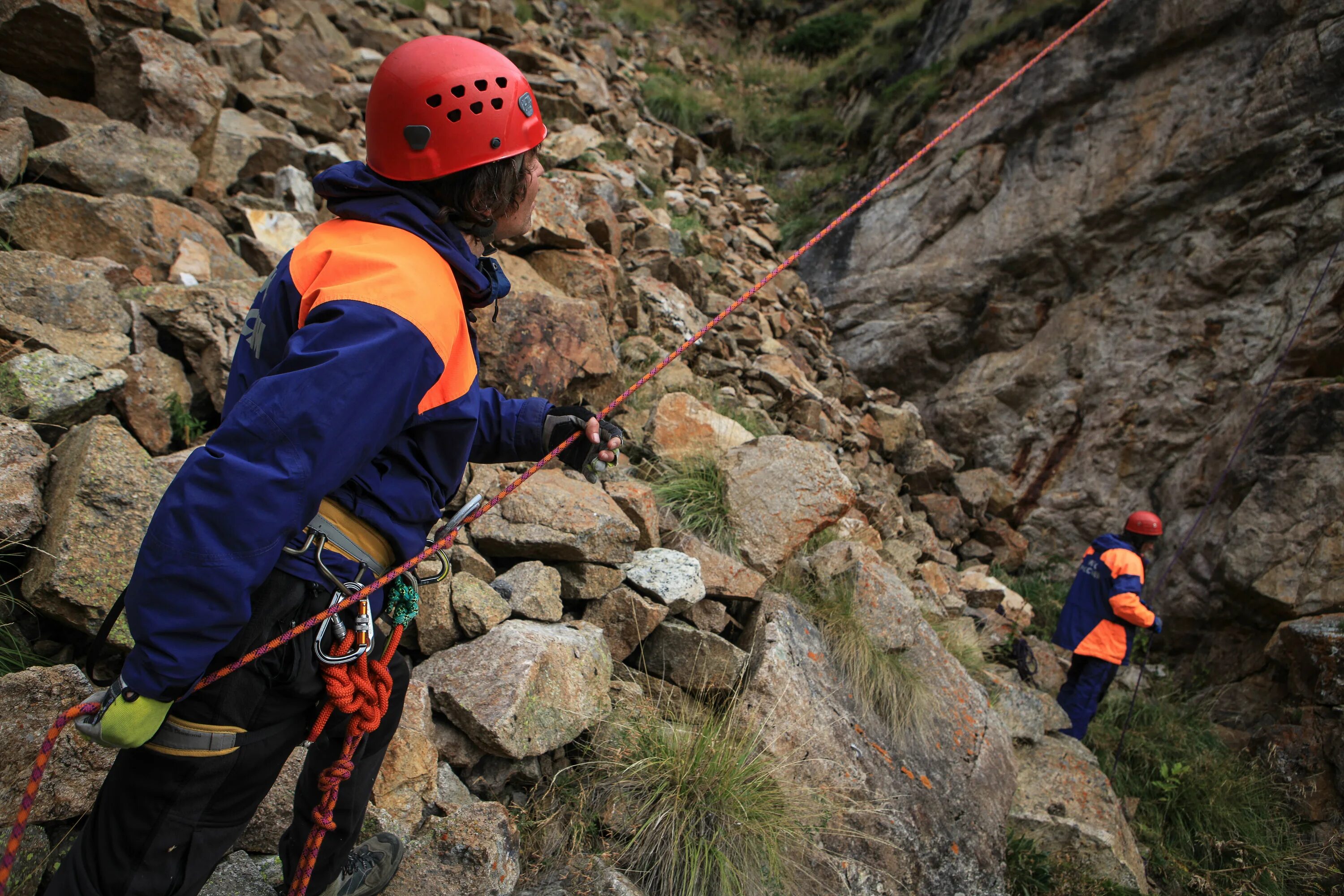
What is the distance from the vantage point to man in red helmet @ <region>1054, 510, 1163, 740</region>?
5.24 meters

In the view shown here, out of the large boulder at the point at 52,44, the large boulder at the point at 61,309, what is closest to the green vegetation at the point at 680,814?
the large boulder at the point at 61,309

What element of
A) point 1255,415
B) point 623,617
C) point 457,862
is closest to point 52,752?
point 457,862

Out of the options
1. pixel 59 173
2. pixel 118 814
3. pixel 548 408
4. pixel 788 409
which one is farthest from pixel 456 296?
pixel 788 409

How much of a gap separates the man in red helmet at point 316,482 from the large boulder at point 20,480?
1167mm

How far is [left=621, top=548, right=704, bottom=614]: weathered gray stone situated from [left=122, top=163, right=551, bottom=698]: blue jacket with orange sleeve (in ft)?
5.64

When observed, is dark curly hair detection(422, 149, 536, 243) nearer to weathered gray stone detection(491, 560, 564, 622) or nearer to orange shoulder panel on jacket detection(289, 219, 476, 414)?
orange shoulder panel on jacket detection(289, 219, 476, 414)

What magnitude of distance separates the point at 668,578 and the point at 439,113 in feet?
7.49

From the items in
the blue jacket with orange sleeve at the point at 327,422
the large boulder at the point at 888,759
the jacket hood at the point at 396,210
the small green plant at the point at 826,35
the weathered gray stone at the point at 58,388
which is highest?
the small green plant at the point at 826,35

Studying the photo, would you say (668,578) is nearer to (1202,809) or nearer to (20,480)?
(20,480)

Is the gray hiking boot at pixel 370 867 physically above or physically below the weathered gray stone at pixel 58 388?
below

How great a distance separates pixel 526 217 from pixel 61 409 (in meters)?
2.11

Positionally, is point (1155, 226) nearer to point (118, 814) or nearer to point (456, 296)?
point (456, 296)

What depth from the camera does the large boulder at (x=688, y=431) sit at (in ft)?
15.4

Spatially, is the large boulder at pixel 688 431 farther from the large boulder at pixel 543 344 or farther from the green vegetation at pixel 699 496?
the large boulder at pixel 543 344
